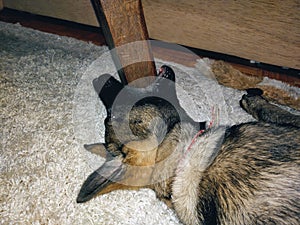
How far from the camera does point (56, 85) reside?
7.02 feet

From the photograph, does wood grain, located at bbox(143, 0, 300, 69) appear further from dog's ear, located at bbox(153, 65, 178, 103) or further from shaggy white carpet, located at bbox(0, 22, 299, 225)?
dog's ear, located at bbox(153, 65, 178, 103)

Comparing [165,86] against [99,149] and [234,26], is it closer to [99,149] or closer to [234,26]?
[99,149]

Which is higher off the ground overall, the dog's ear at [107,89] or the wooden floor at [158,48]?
the dog's ear at [107,89]

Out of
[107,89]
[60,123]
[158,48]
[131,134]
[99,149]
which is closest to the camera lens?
[131,134]

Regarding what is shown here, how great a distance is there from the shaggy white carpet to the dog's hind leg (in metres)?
0.05

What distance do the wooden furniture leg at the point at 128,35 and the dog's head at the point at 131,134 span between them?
0.34 feet

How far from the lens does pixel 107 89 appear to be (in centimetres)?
175

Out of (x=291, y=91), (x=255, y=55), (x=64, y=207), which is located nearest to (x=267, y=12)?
(x=255, y=55)

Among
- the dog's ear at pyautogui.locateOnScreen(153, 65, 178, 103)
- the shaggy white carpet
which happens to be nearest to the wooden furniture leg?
the dog's ear at pyautogui.locateOnScreen(153, 65, 178, 103)

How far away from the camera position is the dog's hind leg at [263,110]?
1.75 metres

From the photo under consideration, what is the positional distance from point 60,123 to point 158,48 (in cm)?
87

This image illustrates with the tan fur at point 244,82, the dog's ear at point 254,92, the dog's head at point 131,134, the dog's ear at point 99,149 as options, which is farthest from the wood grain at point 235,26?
the dog's ear at point 99,149

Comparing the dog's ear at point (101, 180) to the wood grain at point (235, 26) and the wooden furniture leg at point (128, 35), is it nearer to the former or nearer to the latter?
the wooden furniture leg at point (128, 35)

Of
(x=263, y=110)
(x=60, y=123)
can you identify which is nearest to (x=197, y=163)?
(x=263, y=110)
